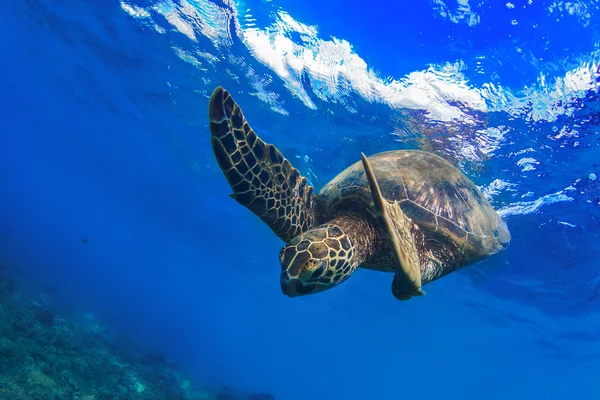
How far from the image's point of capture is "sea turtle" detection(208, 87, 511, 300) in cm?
301

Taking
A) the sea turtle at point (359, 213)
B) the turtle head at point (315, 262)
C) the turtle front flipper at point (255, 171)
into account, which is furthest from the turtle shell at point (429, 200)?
the turtle head at point (315, 262)

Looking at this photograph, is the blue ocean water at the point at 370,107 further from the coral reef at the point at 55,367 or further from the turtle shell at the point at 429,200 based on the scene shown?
the coral reef at the point at 55,367

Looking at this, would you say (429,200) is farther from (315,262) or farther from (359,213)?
(315,262)

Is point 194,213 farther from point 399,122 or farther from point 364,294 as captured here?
point 399,122

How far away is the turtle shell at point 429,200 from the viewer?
168 inches

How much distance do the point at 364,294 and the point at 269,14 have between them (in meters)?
28.1

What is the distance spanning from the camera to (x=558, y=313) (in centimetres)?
2258

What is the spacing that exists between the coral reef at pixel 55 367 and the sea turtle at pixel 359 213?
898cm

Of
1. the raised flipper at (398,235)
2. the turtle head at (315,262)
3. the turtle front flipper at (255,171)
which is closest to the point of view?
the raised flipper at (398,235)

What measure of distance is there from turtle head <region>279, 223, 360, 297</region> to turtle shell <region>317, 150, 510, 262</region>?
1.03 m

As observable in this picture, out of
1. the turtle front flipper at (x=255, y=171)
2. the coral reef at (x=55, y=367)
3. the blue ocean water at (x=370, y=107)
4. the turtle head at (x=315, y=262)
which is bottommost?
the coral reef at (x=55, y=367)

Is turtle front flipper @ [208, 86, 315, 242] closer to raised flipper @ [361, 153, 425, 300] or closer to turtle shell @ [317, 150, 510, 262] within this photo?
turtle shell @ [317, 150, 510, 262]

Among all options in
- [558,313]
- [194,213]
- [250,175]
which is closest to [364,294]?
[558,313]

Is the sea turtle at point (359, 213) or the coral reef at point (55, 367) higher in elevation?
the sea turtle at point (359, 213)
